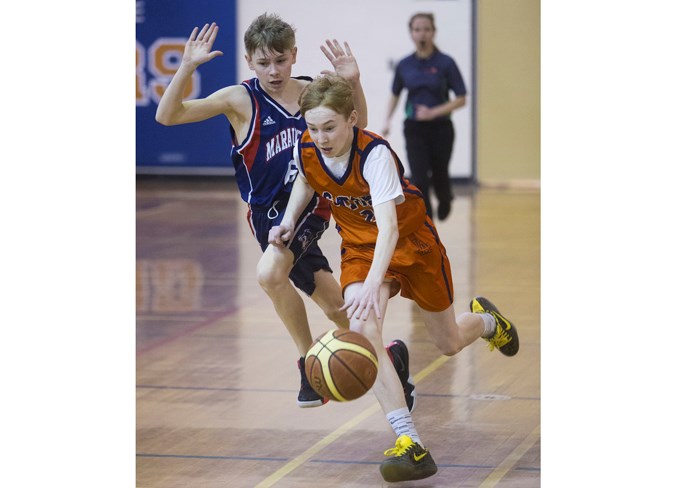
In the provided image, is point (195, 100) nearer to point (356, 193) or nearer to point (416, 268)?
point (356, 193)

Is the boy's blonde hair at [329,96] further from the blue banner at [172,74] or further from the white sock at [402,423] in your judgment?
the blue banner at [172,74]

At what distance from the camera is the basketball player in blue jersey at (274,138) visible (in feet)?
14.2

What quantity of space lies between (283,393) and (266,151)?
4.97ft

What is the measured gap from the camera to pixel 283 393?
581 centimetres

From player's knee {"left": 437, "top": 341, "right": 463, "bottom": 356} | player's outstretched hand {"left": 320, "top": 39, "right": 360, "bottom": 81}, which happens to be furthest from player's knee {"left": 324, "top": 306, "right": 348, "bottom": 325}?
player's outstretched hand {"left": 320, "top": 39, "right": 360, "bottom": 81}

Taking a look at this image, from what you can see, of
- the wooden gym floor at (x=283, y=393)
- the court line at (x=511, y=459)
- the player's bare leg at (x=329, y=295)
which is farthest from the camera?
the player's bare leg at (x=329, y=295)

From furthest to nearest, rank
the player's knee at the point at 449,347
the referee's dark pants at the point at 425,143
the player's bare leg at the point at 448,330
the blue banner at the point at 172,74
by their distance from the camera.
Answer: the blue banner at the point at 172,74 → the referee's dark pants at the point at 425,143 → the player's knee at the point at 449,347 → the player's bare leg at the point at 448,330

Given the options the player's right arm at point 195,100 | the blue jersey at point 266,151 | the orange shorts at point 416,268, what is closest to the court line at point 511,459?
the orange shorts at point 416,268

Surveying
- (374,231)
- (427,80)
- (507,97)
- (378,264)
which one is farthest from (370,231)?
(507,97)

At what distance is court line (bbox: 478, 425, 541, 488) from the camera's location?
4449 mm

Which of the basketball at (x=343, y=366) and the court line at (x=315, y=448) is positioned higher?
the basketball at (x=343, y=366)

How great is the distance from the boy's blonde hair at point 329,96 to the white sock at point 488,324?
60.6 inches

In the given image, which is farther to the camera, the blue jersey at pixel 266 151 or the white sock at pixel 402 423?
the blue jersey at pixel 266 151
